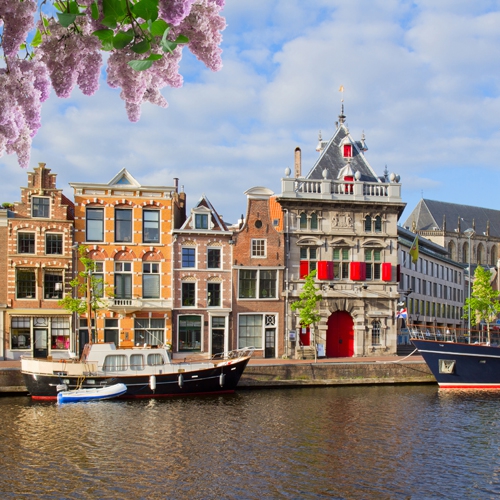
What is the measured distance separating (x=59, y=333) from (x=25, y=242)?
600cm

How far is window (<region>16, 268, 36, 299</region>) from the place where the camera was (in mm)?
40469

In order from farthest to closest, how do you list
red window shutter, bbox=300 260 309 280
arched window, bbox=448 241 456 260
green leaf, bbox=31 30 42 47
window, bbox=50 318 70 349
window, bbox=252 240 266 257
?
arched window, bbox=448 241 456 260 < red window shutter, bbox=300 260 309 280 < window, bbox=252 240 266 257 < window, bbox=50 318 70 349 < green leaf, bbox=31 30 42 47

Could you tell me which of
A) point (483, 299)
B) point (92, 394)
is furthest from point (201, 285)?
point (483, 299)

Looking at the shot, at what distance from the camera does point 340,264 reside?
44.4 m

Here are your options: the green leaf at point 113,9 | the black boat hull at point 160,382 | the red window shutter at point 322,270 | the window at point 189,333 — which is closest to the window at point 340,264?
the red window shutter at point 322,270

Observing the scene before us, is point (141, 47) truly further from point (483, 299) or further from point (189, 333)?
point (483, 299)

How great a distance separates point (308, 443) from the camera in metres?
21.8

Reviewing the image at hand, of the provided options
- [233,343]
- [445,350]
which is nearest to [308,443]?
[445,350]

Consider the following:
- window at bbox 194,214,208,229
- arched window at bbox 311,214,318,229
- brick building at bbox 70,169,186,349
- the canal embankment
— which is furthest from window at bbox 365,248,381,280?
brick building at bbox 70,169,186,349

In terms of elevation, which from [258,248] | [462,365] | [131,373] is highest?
[258,248]

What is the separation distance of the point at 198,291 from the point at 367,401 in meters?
15.2

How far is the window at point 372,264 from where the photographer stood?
44.9 meters

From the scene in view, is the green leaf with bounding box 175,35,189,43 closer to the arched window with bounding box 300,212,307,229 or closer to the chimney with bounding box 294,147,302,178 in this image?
the arched window with bounding box 300,212,307,229

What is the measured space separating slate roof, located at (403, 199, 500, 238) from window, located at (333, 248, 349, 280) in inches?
2868
